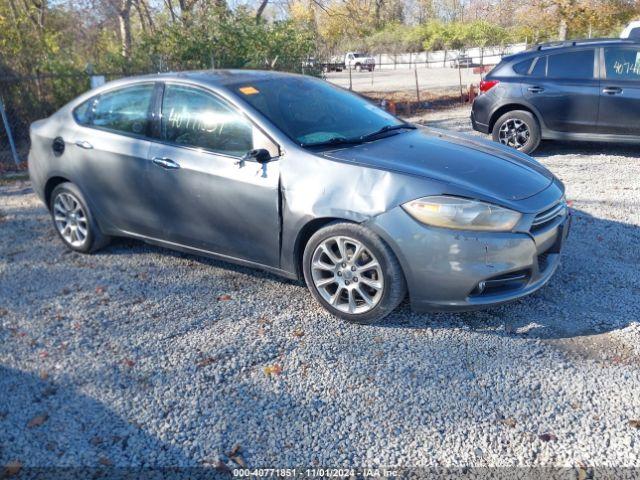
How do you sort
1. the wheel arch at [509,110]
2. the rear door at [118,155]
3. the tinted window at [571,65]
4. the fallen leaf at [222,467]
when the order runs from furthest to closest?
the wheel arch at [509,110] → the tinted window at [571,65] → the rear door at [118,155] → the fallen leaf at [222,467]

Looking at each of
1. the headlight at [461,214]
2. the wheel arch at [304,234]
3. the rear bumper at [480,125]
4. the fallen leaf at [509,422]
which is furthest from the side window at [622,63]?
the fallen leaf at [509,422]

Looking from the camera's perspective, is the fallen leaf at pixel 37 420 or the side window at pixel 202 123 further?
the side window at pixel 202 123

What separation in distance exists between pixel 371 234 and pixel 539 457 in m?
1.58

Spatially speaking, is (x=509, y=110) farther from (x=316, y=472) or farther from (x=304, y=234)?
(x=316, y=472)

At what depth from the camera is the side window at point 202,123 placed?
4.14m

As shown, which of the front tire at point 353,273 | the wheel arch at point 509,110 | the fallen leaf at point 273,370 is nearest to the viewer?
the fallen leaf at point 273,370

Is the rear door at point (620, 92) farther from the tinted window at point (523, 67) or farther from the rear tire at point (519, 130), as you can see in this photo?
the tinted window at point (523, 67)

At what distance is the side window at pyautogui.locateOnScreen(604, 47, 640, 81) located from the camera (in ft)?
26.2

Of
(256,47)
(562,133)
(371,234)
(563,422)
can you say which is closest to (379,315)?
(371,234)

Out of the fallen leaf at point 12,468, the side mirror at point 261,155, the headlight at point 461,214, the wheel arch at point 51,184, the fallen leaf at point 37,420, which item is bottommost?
the fallen leaf at point 12,468

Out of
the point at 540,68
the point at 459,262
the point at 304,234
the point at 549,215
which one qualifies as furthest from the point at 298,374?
the point at 540,68

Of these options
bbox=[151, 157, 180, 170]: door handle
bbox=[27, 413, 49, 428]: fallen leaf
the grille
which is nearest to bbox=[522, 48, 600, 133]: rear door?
the grille

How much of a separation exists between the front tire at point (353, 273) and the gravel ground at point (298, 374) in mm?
158

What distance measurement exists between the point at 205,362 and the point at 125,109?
8.14 ft
